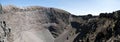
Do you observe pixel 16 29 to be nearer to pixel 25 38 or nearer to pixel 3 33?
pixel 25 38

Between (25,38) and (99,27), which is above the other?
(99,27)

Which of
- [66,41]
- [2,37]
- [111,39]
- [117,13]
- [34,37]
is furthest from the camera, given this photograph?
[34,37]

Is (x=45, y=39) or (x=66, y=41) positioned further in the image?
(x=45, y=39)

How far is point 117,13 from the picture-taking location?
115 m

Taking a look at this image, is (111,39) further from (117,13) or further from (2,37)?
(2,37)

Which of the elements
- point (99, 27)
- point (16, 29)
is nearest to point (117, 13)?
point (99, 27)

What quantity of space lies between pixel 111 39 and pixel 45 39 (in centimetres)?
8761

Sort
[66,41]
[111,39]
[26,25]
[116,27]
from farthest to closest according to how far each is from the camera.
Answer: [26,25] < [66,41] < [116,27] < [111,39]

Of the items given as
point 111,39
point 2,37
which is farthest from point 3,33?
point 111,39

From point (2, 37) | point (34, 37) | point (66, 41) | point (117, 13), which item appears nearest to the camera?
point (2, 37)

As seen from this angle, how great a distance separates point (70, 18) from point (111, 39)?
10503 cm

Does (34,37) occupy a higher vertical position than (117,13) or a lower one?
lower

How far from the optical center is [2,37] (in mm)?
71250

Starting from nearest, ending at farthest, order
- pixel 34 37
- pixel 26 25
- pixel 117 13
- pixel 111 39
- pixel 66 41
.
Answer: pixel 111 39 < pixel 117 13 < pixel 66 41 < pixel 34 37 < pixel 26 25
